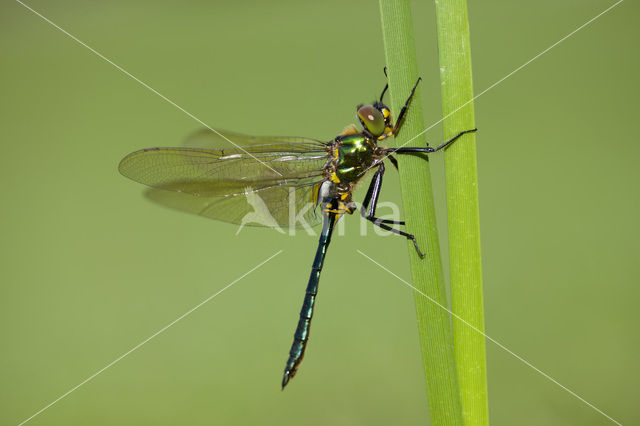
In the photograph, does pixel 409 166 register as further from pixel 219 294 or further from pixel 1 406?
pixel 1 406

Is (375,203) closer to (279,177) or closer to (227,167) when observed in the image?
(279,177)

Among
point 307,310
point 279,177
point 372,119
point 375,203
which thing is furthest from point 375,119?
point 307,310

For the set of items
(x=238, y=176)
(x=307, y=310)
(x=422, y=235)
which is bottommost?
(x=307, y=310)

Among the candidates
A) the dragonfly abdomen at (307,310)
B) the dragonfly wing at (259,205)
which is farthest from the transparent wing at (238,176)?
the dragonfly abdomen at (307,310)

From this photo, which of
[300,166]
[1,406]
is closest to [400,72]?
[300,166]

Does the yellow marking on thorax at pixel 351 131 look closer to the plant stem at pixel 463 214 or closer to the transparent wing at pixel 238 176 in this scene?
the transparent wing at pixel 238 176

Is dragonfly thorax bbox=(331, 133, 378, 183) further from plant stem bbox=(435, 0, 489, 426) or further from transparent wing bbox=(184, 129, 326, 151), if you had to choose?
plant stem bbox=(435, 0, 489, 426)
